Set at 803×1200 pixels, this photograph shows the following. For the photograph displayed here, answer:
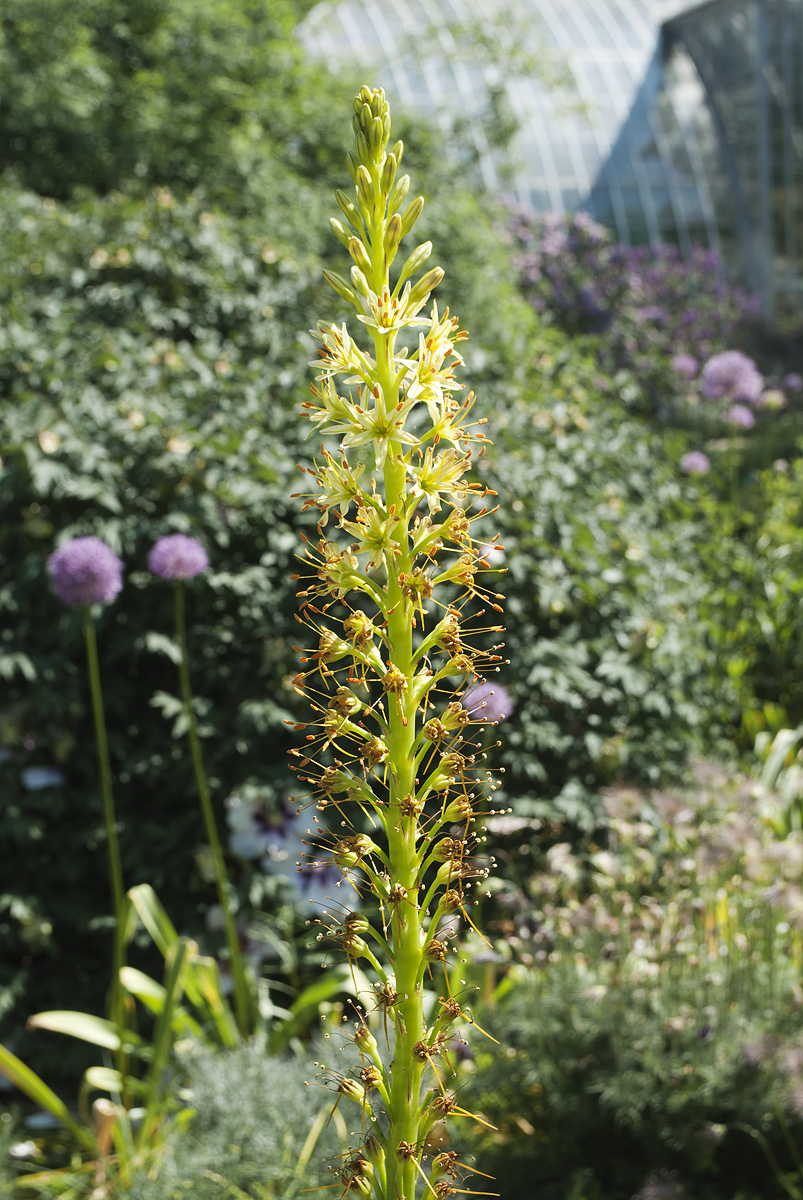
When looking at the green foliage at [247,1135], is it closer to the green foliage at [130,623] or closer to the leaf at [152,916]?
the leaf at [152,916]

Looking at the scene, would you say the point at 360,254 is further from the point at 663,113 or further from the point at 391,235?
the point at 663,113

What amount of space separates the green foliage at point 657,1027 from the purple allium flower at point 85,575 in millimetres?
1717

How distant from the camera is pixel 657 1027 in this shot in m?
2.86

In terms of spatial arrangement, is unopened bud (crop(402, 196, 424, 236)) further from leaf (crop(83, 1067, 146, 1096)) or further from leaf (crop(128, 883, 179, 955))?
leaf (crop(83, 1067, 146, 1096))

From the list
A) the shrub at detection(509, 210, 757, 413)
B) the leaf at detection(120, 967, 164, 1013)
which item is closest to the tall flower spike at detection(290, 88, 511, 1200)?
the leaf at detection(120, 967, 164, 1013)

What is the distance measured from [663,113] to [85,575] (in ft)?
71.8

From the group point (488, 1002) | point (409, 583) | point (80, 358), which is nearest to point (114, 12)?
point (80, 358)

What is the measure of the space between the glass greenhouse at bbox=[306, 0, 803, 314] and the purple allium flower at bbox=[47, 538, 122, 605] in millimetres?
16572

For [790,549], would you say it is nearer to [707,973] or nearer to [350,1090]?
[707,973]

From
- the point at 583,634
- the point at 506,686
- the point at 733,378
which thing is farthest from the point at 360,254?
the point at 733,378

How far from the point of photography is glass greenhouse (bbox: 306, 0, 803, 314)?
19141 mm

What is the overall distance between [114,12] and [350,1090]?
1078cm

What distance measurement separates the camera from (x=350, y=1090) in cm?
117

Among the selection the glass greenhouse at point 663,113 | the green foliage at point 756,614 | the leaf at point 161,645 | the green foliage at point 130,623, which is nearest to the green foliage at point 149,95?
the green foliage at point 130,623
